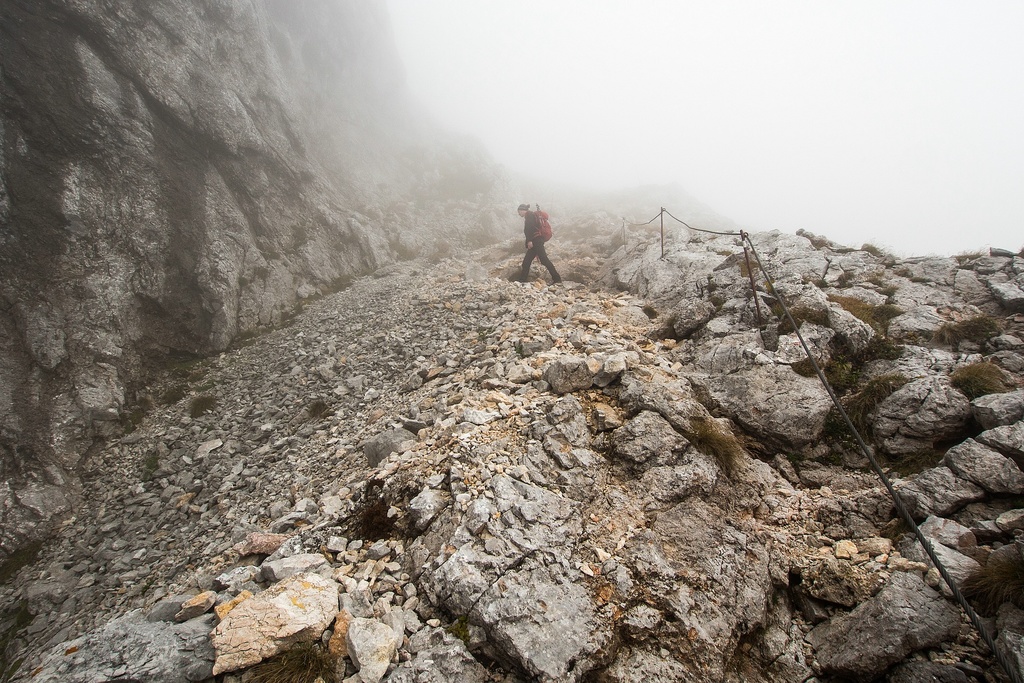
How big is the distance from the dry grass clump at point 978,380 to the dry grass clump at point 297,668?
Answer: 1191 cm

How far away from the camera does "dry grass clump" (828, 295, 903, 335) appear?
10.2 meters

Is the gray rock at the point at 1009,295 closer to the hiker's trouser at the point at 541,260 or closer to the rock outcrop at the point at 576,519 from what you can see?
the rock outcrop at the point at 576,519

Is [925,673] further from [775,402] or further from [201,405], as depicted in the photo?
[201,405]

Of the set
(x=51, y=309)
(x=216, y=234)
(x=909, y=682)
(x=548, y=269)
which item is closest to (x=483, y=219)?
(x=548, y=269)

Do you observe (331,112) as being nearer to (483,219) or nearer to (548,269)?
(483,219)

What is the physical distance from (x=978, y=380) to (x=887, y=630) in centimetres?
567

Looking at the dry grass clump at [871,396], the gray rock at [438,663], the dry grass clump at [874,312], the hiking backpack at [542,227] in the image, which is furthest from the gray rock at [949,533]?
the hiking backpack at [542,227]

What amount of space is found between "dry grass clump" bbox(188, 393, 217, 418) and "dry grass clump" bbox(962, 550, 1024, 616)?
62.9 ft

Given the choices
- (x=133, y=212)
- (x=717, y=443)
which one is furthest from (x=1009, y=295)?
(x=133, y=212)

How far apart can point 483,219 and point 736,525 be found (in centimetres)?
3399

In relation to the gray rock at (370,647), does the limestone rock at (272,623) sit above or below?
above

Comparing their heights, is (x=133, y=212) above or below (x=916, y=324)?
above

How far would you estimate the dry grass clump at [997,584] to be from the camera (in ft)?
15.5

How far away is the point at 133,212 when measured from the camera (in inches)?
641
